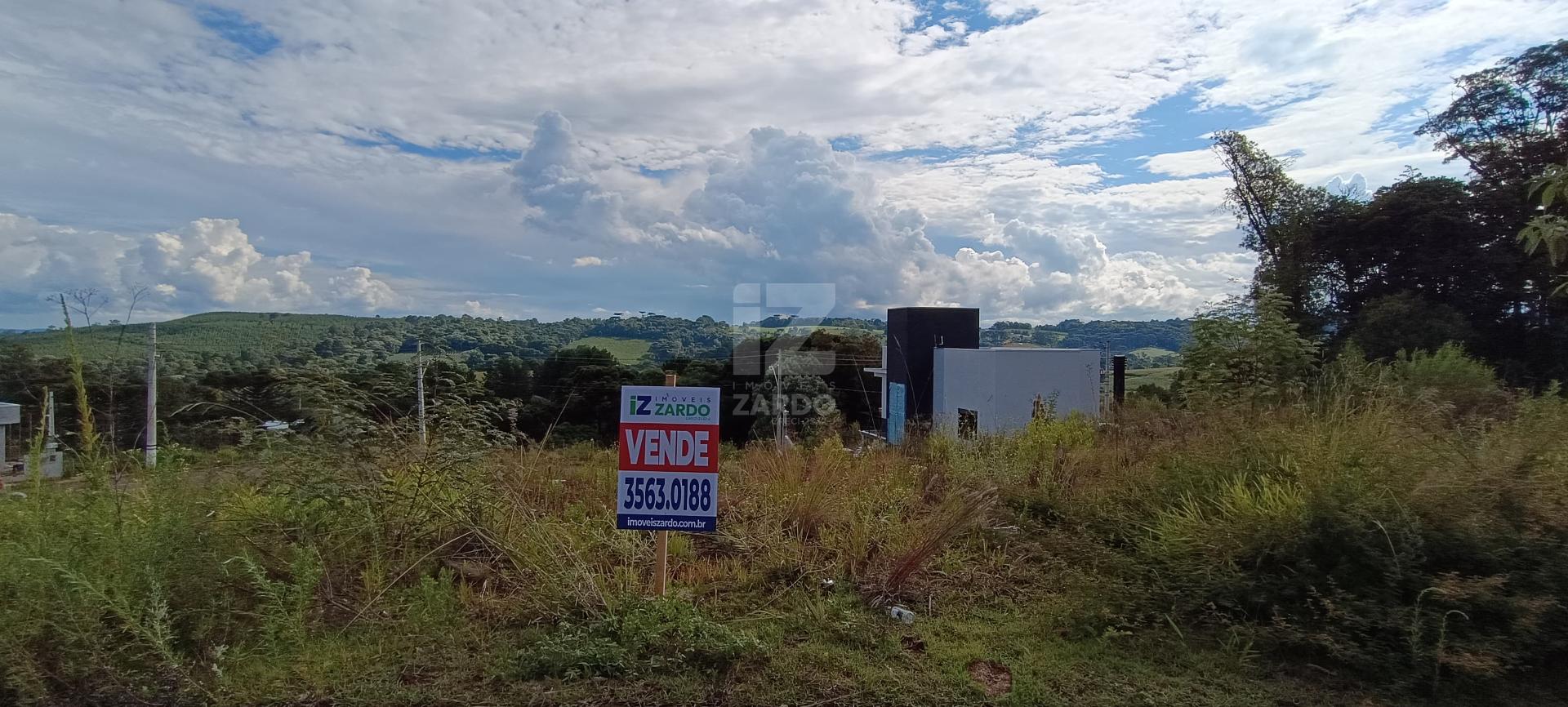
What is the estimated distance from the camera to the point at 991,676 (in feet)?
13.1

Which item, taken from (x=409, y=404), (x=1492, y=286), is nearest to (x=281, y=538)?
(x=409, y=404)

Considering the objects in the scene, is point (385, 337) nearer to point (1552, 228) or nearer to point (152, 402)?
point (152, 402)

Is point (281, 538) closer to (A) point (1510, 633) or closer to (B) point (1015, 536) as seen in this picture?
(B) point (1015, 536)

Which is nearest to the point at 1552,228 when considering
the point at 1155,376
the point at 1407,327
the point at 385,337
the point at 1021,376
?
the point at 385,337

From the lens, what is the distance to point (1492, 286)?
84.8ft

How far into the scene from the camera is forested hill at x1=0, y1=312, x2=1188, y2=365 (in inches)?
244

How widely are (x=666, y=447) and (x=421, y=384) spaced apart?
2.45 metres

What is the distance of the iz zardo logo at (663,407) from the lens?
15.0 ft

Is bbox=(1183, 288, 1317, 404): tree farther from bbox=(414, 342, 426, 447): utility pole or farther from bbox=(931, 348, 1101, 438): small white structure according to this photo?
bbox=(931, 348, 1101, 438): small white structure

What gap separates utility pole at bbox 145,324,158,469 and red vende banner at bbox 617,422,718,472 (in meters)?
3.17

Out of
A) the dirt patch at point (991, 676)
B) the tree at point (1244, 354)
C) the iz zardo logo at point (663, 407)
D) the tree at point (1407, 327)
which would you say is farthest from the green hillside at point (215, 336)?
the tree at point (1407, 327)

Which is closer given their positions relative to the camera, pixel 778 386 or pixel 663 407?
pixel 663 407

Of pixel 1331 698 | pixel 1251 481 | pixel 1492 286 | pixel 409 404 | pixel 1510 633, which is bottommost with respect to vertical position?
pixel 1331 698

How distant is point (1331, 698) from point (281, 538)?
566 cm
